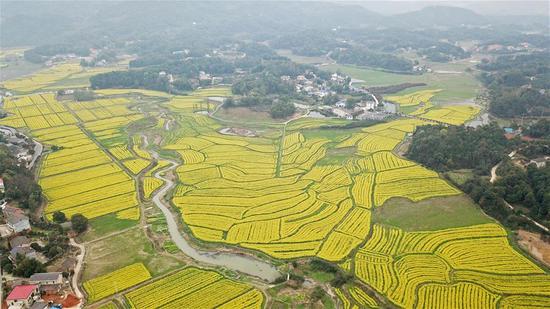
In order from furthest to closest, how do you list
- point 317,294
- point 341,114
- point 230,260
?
point 341,114
point 230,260
point 317,294

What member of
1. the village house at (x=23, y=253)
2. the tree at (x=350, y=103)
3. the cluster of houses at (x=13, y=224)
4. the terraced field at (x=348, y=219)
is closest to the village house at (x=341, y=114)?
the tree at (x=350, y=103)

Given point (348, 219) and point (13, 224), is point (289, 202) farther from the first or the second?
point (13, 224)

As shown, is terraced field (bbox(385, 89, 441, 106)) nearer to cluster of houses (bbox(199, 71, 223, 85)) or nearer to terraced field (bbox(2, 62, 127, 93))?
cluster of houses (bbox(199, 71, 223, 85))

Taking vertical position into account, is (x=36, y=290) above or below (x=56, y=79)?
above

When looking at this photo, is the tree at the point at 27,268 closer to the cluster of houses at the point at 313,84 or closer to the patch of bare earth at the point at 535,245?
the patch of bare earth at the point at 535,245

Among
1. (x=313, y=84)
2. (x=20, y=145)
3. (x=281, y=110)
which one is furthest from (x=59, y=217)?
(x=313, y=84)

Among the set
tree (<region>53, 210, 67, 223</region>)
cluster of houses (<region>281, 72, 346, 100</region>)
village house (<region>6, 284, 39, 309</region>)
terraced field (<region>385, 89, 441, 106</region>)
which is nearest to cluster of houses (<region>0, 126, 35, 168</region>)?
tree (<region>53, 210, 67, 223</region>)
